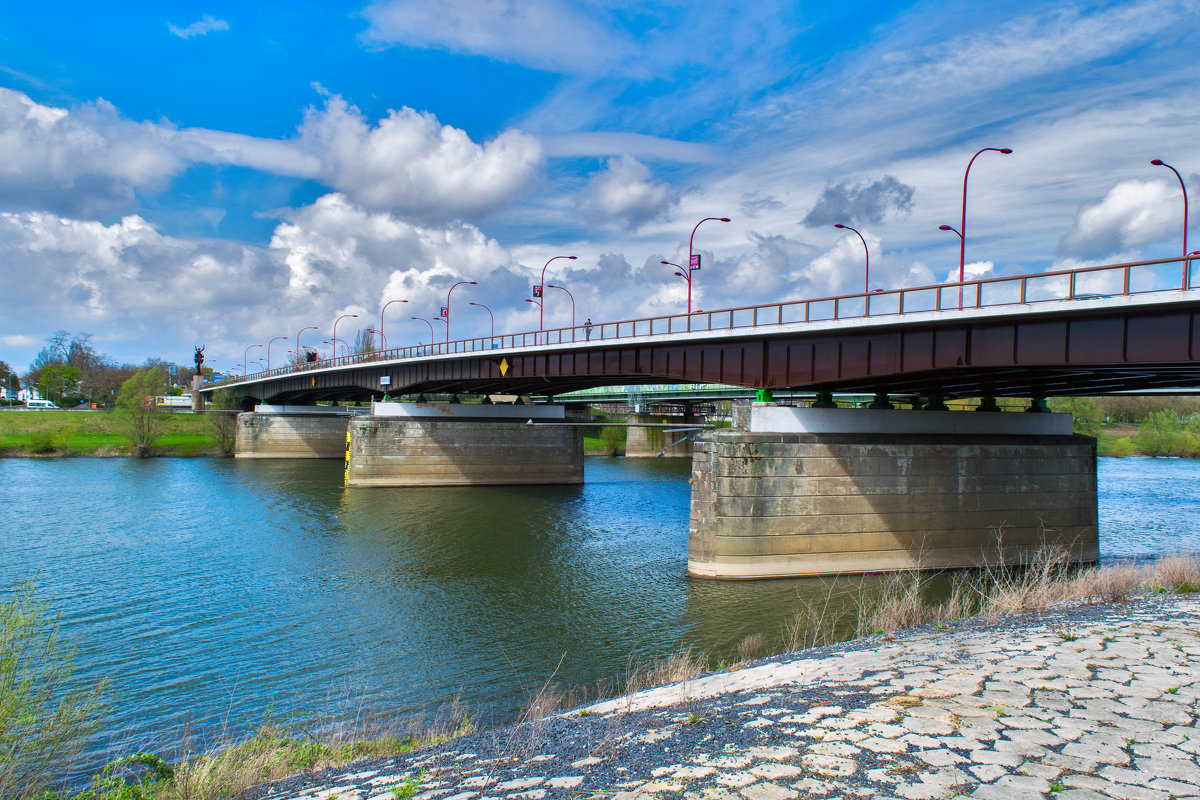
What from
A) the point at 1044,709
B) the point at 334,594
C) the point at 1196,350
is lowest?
the point at 334,594

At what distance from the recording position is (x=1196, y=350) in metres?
18.6

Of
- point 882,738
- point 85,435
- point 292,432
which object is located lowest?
point 882,738

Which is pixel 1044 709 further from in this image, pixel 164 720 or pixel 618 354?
pixel 618 354

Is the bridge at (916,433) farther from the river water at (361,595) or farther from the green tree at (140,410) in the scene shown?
the green tree at (140,410)

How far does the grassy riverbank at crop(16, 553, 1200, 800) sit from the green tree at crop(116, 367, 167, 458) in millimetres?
73974

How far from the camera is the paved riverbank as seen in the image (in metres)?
6.97

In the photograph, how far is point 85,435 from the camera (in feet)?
272

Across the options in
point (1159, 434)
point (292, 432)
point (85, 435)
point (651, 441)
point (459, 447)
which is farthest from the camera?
point (651, 441)

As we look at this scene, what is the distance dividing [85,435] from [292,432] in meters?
23.9

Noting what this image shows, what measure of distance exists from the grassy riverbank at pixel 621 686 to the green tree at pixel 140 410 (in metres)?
74.0

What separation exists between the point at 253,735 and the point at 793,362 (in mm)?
21303

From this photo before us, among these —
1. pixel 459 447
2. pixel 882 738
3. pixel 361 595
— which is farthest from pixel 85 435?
pixel 882 738

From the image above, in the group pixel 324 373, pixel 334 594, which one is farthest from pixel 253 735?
pixel 324 373

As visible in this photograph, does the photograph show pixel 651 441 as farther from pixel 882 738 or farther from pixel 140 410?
pixel 882 738
